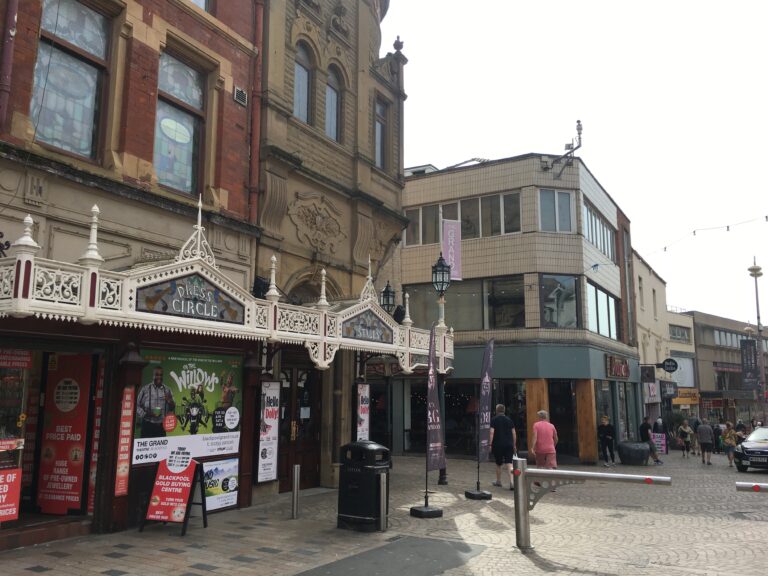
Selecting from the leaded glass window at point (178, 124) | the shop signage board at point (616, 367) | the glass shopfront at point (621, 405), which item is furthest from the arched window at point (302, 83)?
the shop signage board at point (616, 367)

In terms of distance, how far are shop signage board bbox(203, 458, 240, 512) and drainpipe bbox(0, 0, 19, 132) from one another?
5915 mm

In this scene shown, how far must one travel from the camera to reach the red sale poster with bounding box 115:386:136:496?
29.8ft

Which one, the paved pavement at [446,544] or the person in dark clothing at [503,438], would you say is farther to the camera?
the person in dark clothing at [503,438]

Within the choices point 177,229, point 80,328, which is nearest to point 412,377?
point 177,229

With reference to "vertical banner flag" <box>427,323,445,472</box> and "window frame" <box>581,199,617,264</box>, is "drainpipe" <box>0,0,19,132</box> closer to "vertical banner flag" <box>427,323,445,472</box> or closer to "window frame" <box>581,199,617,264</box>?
"vertical banner flag" <box>427,323,445,472</box>

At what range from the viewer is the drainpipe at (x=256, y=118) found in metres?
12.4

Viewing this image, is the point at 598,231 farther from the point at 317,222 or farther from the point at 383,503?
the point at 383,503

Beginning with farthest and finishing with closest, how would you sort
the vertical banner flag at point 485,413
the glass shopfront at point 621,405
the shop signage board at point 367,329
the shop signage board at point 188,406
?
the glass shopfront at point 621,405 < the vertical banner flag at point 485,413 < the shop signage board at point 367,329 < the shop signage board at point 188,406

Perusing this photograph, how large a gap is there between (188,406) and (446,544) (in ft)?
15.1

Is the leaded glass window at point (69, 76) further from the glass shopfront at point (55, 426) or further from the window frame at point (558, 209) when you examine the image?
the window frame at point (558, 209)

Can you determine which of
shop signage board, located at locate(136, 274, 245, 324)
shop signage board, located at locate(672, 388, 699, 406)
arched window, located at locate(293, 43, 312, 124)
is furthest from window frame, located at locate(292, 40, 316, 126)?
shop signage board, located at locate(672, 388, 699, 406)

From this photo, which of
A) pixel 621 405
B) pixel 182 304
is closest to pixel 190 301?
pixel 182 304

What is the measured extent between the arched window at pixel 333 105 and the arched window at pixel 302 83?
2.37 ft

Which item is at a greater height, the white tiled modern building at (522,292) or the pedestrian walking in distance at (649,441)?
the white tiled modern building at (522,292)
